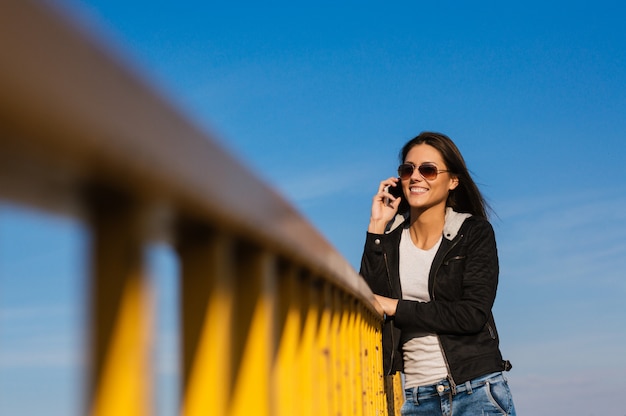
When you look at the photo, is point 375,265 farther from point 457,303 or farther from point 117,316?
point 117,316

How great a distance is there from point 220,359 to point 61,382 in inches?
15.3

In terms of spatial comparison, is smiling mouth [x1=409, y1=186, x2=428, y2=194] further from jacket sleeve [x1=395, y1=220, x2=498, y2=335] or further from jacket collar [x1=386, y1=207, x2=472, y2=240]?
jacket sleeve [x1=395, y1=220, x2=498, y2=335]

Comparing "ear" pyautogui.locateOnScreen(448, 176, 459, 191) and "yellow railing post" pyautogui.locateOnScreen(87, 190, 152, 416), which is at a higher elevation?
"ear" pyautogui.locateOnScreen(448, 176, 459, 191)

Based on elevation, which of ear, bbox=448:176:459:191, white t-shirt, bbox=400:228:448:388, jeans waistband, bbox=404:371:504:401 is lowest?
jeans waistband, bbox=404:371:504:401

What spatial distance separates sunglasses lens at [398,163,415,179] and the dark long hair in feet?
0.41

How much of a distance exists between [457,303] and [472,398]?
1.47ft

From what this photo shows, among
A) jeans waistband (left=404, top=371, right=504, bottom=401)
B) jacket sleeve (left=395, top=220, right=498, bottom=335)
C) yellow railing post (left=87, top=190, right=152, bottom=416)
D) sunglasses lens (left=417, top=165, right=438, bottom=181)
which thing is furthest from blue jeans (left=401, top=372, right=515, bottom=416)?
yellow railing post (left=87, top=190, right=152, bottom=416)

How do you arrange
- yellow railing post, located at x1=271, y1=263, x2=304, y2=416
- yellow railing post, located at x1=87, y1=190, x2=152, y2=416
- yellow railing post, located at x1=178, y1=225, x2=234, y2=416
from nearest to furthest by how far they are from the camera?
yellow railing post, located at x1=87, y1=190, x2=152, y2=416 → yellow railing post, located at x1=178, y1=225, x2=234, y2=416 → yellow railing post, located at x1=271, y1=263, x2=304, y2=416

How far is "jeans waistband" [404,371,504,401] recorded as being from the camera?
3.91 metres

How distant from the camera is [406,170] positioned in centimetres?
468

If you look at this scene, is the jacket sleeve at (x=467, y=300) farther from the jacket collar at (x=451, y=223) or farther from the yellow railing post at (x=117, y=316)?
the yellow railing post at (x=117, y=316)

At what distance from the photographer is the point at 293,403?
164 centimetres

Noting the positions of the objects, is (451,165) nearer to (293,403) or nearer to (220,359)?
(293,403)

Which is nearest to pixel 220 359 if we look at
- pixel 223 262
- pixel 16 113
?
pixel 223 262
